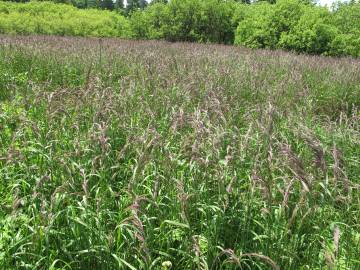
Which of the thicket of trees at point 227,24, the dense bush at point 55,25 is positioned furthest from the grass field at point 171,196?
the dense bush at point 55,25

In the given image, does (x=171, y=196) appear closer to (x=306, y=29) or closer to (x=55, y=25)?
(x=306, y=29)

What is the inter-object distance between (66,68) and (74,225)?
5.39 meters

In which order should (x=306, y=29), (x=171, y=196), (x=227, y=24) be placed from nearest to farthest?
(x=171, y=196)
(x=306, y=29)
(x=227, y=24)

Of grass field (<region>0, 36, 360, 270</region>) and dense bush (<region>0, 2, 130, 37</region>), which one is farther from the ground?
dense bush (<region>0, 2, 130, 37</region>)

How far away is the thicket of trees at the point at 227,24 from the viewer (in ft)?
41.1

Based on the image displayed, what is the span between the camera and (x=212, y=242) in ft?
8.04

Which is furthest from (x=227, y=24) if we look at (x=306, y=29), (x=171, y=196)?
(x=171, y=196)

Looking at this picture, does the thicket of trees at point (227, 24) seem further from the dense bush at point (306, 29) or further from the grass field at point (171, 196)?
the grass field at point (171, 196)

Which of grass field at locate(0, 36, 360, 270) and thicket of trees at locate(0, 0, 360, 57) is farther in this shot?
thicket of trees at locate(0, 0, 360, 57)

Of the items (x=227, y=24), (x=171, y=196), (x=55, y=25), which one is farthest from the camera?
(x=55, y=25)

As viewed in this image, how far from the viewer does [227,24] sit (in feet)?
53.9

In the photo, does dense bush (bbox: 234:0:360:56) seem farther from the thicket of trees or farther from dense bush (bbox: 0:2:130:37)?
dense bush (bbox: 0:2:130:37)

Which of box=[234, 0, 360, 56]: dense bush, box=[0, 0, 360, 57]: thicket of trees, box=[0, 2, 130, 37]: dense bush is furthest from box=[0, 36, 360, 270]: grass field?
box=[0, 2, 130, 37]: dense bush

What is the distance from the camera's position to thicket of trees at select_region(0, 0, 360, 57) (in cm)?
1252
